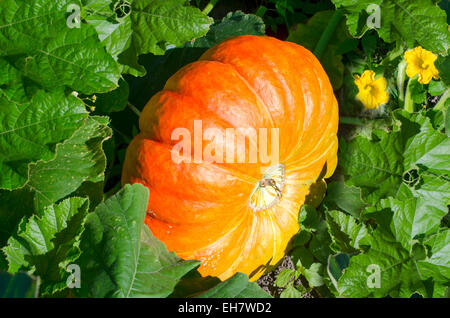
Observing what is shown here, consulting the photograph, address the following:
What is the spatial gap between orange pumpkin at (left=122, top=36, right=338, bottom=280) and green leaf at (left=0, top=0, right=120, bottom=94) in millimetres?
236

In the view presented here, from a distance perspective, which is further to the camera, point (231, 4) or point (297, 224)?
point (231, 4)

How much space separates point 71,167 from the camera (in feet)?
5.54

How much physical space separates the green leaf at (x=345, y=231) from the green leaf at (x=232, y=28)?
809 millimetres

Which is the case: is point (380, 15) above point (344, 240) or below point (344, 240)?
above

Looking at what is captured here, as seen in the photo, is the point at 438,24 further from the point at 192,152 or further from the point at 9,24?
the point at 9,24

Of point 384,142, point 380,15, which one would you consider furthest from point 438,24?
point 384,142

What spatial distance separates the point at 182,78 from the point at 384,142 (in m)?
0.74

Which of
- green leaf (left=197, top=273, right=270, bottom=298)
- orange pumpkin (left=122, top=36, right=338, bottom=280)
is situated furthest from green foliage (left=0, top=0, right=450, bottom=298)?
orange pumpkin (left=122, top=36, right=338, bottom=280)

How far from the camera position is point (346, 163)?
74.4 inches

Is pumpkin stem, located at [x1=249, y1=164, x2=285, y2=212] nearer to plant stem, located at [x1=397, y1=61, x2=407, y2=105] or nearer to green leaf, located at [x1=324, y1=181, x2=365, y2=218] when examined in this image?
green leaf, located at [x1=324, y1=181, x2=365, y2=218]

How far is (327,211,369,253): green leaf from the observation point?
5.69 ft

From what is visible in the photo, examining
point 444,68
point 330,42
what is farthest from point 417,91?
point 330,42

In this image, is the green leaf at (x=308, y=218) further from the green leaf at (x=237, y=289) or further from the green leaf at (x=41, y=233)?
the green leaf at (x=41, y=233)

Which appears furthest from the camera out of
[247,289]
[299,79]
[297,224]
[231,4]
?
[231,4]
